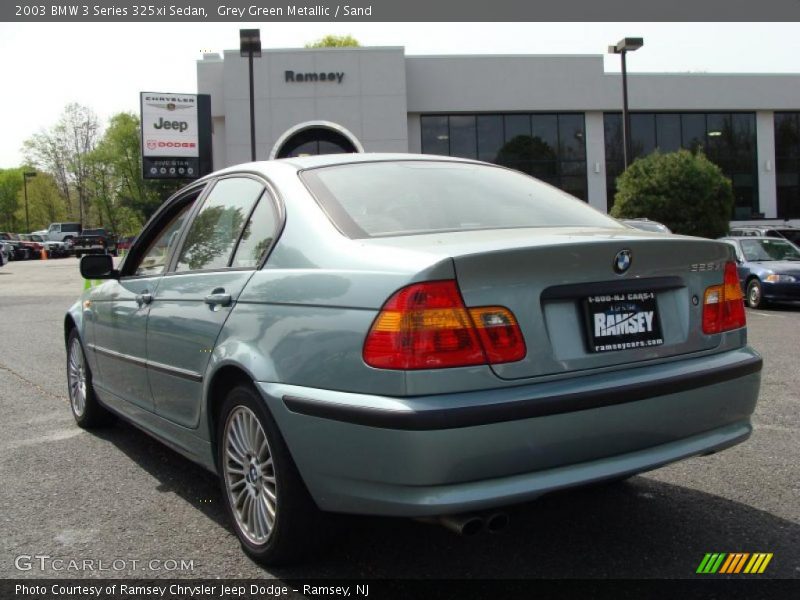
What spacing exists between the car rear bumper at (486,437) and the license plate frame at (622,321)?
0.10 m

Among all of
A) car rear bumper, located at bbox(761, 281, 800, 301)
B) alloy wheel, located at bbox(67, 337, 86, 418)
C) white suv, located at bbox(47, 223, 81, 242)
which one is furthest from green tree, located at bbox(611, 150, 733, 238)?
white suv, located at bbox(47, 223, 81, 242)

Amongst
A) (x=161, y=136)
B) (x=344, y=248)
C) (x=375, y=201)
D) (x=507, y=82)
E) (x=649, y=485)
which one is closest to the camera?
(x=344, y=248)

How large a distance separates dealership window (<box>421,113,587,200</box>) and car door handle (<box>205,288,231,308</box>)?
108ft

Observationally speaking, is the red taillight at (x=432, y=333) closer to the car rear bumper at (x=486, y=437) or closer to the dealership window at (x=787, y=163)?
the car rear bumper at (x=486, y=437)

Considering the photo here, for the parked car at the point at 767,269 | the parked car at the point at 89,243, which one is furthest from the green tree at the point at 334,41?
the parked car at the point at 767,269

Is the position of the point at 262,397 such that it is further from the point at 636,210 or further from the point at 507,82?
the point at 507,82

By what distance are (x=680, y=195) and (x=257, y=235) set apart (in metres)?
21.1

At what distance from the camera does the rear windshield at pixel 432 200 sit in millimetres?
3031

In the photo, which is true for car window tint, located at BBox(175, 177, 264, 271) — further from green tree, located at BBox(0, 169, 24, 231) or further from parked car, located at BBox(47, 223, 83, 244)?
green tree, located at BBox(0, 169, 24, 231)

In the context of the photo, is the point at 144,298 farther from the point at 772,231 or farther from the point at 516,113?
the point at 516,113

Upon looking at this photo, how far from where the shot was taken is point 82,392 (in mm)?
5281

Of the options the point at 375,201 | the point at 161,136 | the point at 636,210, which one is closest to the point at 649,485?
the point at 375,201

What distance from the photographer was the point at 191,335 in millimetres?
3354

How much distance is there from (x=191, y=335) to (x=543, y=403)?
164cm
